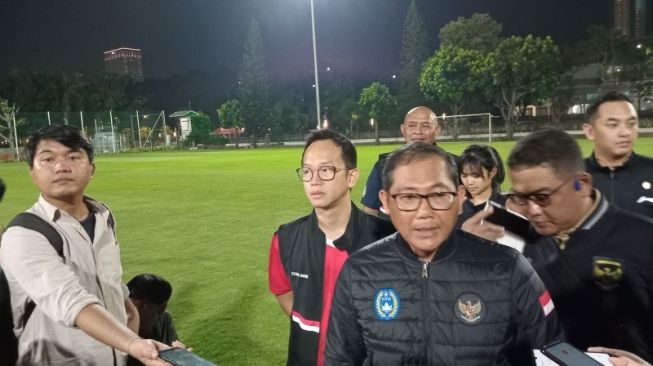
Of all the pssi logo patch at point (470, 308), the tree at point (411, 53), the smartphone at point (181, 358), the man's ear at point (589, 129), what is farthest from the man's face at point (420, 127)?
the tree at point (411, 53)

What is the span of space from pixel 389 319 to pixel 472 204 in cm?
272

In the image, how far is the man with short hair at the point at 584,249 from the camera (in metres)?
2.21

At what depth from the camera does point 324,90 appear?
221ft

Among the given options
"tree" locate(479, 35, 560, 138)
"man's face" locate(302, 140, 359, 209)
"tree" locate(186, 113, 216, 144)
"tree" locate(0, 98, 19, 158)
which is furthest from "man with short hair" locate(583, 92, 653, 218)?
"tree" locate(186, 113, 216, 144)

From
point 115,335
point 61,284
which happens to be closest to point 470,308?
point 115,335

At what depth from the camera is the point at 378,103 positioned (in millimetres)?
56125

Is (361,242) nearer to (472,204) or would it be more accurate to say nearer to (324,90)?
(472,204)

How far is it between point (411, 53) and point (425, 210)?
61531 mm

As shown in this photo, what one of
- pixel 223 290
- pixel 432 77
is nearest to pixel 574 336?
pixel 223 290

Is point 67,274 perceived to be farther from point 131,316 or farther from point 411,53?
point 411,53

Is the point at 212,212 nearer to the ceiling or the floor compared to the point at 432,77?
nearer to the floor

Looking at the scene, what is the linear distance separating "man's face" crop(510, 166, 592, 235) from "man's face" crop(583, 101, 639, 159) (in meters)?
2.28

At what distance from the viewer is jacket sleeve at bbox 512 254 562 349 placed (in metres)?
1.85

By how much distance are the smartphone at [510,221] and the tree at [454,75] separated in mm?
47052
